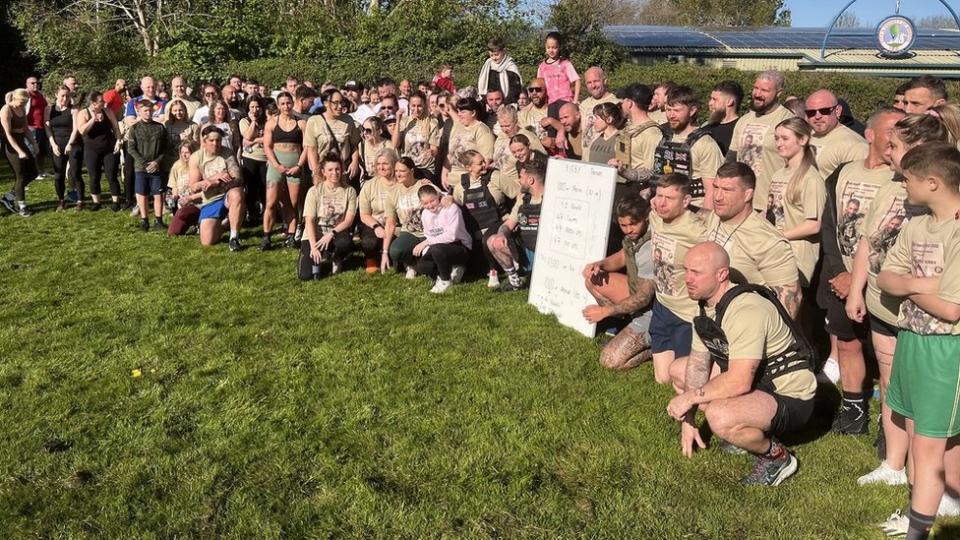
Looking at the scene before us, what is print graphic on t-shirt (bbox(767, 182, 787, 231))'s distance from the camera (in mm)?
5078

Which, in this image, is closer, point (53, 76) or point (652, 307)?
point (652, 307)

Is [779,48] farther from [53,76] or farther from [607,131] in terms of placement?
[53,76]

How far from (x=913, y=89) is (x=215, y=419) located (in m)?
4.86

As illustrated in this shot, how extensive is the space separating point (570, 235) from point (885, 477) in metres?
3.26

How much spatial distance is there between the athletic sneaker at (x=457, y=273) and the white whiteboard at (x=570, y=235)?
0.97 metres

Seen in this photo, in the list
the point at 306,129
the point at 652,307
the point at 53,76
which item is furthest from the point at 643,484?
the point at 53,76

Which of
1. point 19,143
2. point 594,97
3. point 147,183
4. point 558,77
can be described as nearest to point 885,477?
point 594,97

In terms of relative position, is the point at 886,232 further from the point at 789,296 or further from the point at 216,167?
the point at 216,167

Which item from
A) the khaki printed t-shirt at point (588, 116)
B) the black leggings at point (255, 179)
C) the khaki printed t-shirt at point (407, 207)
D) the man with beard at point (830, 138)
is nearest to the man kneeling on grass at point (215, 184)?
the black leggings at point (255, 179)

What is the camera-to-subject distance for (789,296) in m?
4.52

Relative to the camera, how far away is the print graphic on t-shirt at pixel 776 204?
200 inches

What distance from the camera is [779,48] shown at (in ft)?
85.4

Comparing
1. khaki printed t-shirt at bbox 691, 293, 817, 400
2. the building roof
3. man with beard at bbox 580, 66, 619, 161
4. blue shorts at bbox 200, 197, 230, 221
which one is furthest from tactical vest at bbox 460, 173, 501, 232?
the building roof

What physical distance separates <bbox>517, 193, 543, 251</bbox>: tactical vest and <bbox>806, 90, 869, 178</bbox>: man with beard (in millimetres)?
2619
